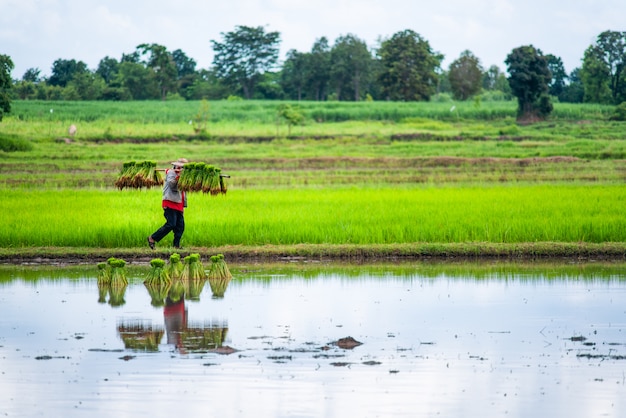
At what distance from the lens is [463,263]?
1362 centimetres

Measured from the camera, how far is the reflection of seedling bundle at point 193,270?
39.6 feet

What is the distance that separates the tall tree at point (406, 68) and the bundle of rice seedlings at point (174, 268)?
6686cm

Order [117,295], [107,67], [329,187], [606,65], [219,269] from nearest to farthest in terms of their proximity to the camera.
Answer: [117,295]
[219,269]
[329,187]
[606,65]
[107,67]

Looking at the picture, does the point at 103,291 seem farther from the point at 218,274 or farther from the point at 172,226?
the point at 172,226

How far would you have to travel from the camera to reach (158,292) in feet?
37.3

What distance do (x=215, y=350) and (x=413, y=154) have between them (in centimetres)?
2835

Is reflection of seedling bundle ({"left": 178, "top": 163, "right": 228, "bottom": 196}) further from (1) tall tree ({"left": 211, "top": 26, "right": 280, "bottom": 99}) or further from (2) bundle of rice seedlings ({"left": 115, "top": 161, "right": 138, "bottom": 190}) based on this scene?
(1) tall tree ({"left": 211, "top": 26, "right": 280, "bottom": 99})

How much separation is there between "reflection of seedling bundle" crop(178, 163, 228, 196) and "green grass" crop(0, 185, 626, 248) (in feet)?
4.01

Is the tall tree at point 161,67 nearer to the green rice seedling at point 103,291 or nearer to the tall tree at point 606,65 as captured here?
the tall tree at point 606,65

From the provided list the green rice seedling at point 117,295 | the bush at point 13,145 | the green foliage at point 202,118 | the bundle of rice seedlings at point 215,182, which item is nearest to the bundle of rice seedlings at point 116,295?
the green rice seedling at point 117,295

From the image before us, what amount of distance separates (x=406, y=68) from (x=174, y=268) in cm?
6795

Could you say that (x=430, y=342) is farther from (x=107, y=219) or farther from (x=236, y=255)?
(x=107, y=219)

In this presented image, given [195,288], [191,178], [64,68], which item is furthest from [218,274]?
[64,68]

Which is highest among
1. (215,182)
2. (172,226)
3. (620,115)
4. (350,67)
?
(350,67)
